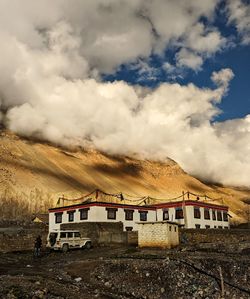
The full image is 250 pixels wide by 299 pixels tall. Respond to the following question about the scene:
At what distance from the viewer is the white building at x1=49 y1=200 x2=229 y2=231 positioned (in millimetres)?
53625

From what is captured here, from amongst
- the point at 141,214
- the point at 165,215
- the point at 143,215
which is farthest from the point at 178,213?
the point at 141,214

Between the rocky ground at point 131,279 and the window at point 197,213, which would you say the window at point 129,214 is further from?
the rocky ground at point 131,279

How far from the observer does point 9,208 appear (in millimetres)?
109000

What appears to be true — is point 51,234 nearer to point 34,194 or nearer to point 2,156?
point 34,194

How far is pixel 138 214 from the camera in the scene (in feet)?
193

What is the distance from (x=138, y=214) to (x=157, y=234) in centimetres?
1955

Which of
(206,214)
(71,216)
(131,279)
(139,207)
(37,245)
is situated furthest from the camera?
(206,214)

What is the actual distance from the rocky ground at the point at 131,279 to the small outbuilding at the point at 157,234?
8913 mm

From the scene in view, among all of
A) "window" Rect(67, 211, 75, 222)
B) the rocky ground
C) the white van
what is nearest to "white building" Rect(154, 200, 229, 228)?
Result: "window" Rect(67, 211, 75, 222)

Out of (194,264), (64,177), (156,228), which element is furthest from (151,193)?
(194,264)

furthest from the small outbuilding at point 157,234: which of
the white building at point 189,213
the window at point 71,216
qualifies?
the white building at point 189,213

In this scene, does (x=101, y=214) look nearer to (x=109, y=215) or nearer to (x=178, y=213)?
(x=109, y=215)

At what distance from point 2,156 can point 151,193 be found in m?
68.8

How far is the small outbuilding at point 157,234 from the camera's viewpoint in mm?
39062
